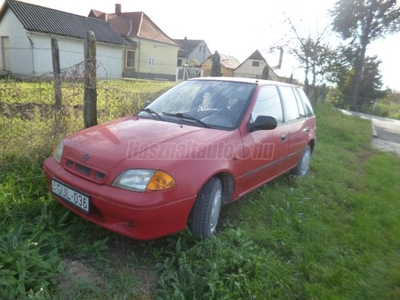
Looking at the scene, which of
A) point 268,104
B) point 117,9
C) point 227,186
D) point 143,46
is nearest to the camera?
point 227,186

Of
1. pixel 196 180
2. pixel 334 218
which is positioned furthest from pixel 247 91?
pixel 334 218

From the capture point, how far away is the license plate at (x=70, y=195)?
2.14m

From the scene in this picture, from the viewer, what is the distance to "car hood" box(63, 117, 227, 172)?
2.14 meters

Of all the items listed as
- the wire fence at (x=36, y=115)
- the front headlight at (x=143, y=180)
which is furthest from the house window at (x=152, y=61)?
the front headlight at (x=143, y=180)

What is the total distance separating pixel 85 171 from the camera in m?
2.21

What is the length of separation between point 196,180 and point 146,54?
2758cm

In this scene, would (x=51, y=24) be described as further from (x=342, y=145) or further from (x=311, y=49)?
(x=342, y=145)

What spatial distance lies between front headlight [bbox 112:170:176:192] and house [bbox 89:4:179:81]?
24781 millimetres

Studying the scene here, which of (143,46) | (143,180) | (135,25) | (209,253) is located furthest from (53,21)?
(209,253)

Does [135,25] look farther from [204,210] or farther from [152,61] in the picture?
[204,210]

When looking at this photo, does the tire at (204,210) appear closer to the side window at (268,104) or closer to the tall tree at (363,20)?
the side window at (268,104)

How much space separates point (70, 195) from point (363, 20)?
26283 mm

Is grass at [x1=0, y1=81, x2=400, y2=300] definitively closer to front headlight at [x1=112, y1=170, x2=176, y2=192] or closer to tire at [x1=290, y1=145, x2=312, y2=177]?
front headlight at [x1=112, y1=170, x2=176, y2=192]

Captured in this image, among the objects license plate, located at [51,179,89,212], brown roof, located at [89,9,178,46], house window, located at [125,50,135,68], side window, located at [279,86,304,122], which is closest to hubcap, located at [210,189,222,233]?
license plate, located at [51,179,89,212]
